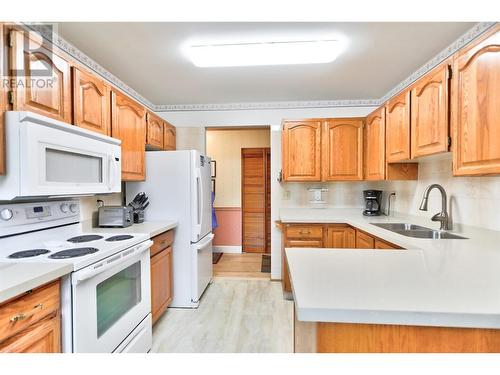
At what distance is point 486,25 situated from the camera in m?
1.70

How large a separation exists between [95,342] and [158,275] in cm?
92

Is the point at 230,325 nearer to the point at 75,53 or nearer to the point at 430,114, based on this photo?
the point at 430,114

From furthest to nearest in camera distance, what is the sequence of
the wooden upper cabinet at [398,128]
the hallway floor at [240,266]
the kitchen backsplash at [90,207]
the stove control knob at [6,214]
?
the hallway floor at [240,266] < the kitchen backsplash at [90,207] < the wooden upper cabinet at [398,128] < the stove control knob at [6,214]

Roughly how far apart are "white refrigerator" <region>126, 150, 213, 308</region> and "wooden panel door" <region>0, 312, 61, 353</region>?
1410mm

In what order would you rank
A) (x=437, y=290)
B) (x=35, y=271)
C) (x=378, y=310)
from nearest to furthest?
(x=378, y=310) < (x=437, y=290) < (x=35, y=271)

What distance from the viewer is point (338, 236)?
2584mm

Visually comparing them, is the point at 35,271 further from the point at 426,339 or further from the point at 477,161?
the point at 477,161

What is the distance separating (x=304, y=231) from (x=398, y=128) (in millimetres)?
1284

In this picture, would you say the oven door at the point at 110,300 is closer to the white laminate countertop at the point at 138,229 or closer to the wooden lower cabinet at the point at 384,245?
the white laminate countertop at the point at 138,229

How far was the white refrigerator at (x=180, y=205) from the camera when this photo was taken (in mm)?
2494

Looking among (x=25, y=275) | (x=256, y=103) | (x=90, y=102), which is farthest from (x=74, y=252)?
(x=256, y=103)

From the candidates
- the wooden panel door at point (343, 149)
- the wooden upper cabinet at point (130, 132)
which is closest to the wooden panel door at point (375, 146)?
the wooden panel door at point (343, 149)

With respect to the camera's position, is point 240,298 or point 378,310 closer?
point 378,310
